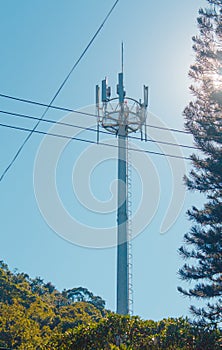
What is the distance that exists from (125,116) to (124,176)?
7.63ft

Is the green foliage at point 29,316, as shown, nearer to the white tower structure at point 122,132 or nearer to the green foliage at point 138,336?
the white tower structure at point 122,132

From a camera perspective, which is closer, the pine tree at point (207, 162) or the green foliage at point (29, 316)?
the pine tree at point (207, 162)

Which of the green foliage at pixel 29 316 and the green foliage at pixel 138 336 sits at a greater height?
the green foliage at pixel 29 316

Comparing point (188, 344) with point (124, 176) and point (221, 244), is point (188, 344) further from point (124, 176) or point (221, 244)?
point (124, 176)

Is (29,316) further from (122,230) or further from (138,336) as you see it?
(138,336)

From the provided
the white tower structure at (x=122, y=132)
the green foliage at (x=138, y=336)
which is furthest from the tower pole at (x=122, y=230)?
the green foliage at (x=138, y=336)

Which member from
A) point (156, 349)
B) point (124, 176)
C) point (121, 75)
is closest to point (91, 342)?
point (156, 349)

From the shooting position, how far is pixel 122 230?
18.0 m

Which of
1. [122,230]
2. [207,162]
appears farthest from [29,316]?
[207,162]

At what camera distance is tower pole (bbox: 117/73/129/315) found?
17.0 meters

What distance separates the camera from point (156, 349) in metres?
9.95

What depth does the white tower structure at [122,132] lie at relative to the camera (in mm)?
17250

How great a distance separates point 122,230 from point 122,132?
320 cm

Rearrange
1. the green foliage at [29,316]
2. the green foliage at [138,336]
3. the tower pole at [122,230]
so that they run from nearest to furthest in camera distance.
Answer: the green foliage at [138,336] → the tower pole at [122,230] → the green foliage at [29,316]
